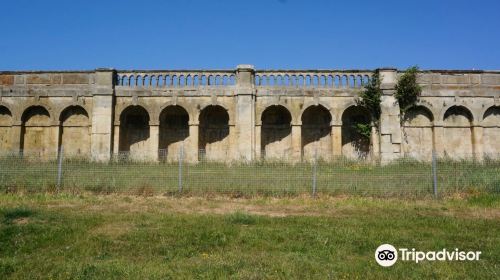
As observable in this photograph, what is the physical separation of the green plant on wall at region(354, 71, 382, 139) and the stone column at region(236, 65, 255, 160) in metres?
5.60

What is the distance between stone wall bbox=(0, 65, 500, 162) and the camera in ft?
68.4

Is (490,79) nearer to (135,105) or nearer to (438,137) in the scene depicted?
(438,137)

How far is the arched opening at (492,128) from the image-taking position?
21.5 metres

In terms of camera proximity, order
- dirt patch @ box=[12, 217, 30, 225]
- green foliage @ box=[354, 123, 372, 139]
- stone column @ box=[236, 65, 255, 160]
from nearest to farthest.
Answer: dirt patch @ box=[12, 217, 30, 225], stone column @ box=[236, 65, 255, 160], green foliage @ box=[354, 123, 372, 139]

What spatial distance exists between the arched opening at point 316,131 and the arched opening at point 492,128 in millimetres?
8042

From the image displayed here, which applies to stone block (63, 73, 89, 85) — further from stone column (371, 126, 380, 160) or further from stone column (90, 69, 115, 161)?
stone column (371, 126, 380, 160)

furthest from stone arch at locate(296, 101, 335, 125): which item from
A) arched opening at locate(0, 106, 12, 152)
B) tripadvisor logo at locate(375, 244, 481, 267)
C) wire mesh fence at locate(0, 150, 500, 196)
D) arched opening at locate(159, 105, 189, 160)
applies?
tripadvisor logo at locate(375, 244, 481, 267)

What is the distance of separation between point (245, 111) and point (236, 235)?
1394 cm

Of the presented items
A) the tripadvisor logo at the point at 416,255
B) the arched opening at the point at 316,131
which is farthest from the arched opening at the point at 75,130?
the tripadvisor logo at the point at 416,255

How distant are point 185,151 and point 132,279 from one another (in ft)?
56.7

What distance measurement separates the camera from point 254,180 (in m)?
11.8

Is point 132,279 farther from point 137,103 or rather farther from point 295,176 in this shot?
point 137,103

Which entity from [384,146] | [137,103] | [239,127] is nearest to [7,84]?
[137,103]

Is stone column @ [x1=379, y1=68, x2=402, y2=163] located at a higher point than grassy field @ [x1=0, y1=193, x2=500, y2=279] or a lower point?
higher
